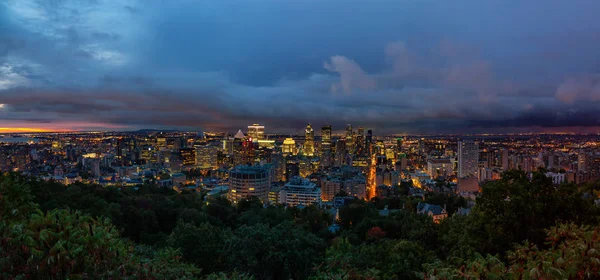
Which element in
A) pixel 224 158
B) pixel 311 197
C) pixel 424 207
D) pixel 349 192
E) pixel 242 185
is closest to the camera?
pixel 424 207

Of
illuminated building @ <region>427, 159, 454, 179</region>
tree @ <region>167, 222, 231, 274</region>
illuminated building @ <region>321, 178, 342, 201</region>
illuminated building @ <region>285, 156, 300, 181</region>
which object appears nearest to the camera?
tree @ <region>167, 222, 231, 274</region>

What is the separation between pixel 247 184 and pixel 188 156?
4314 cm

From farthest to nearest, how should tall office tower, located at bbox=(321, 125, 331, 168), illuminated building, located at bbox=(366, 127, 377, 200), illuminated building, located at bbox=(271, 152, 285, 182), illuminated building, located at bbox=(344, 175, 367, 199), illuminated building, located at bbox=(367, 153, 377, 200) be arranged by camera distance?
tall office tower, located at bbox=(321, 125, 331, 168) → illuminated building, located at bbox=(271, 152, 285, 182) → illuminated building, located at bbox=(366, 127, 377, 200) → illuminated building, located at bbox=(367, 153, 377, 200) → illuminated building, located at bbox=(344, 175, 367, 199)

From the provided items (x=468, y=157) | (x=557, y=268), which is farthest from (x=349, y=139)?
(x=557, y=268)

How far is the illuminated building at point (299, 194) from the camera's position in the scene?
115 ft

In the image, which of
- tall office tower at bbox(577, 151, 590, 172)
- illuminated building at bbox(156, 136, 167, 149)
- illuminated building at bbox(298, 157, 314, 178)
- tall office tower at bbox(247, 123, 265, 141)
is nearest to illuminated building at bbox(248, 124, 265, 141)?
tall office tower at bbox(247, 123, 265, 141)

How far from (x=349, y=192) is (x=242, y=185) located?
11.8 metres

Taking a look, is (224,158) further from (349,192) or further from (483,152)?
(483,152)

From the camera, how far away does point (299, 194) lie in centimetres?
3544

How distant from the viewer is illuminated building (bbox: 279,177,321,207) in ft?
115

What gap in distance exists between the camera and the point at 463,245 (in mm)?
7289

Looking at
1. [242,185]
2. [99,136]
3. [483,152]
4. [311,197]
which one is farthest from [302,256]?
[99,136]

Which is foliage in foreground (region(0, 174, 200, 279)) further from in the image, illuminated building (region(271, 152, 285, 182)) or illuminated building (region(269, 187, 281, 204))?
illuminated building (region(271, 152, 285, 182))

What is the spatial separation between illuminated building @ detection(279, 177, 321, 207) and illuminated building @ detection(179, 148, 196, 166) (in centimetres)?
4258
